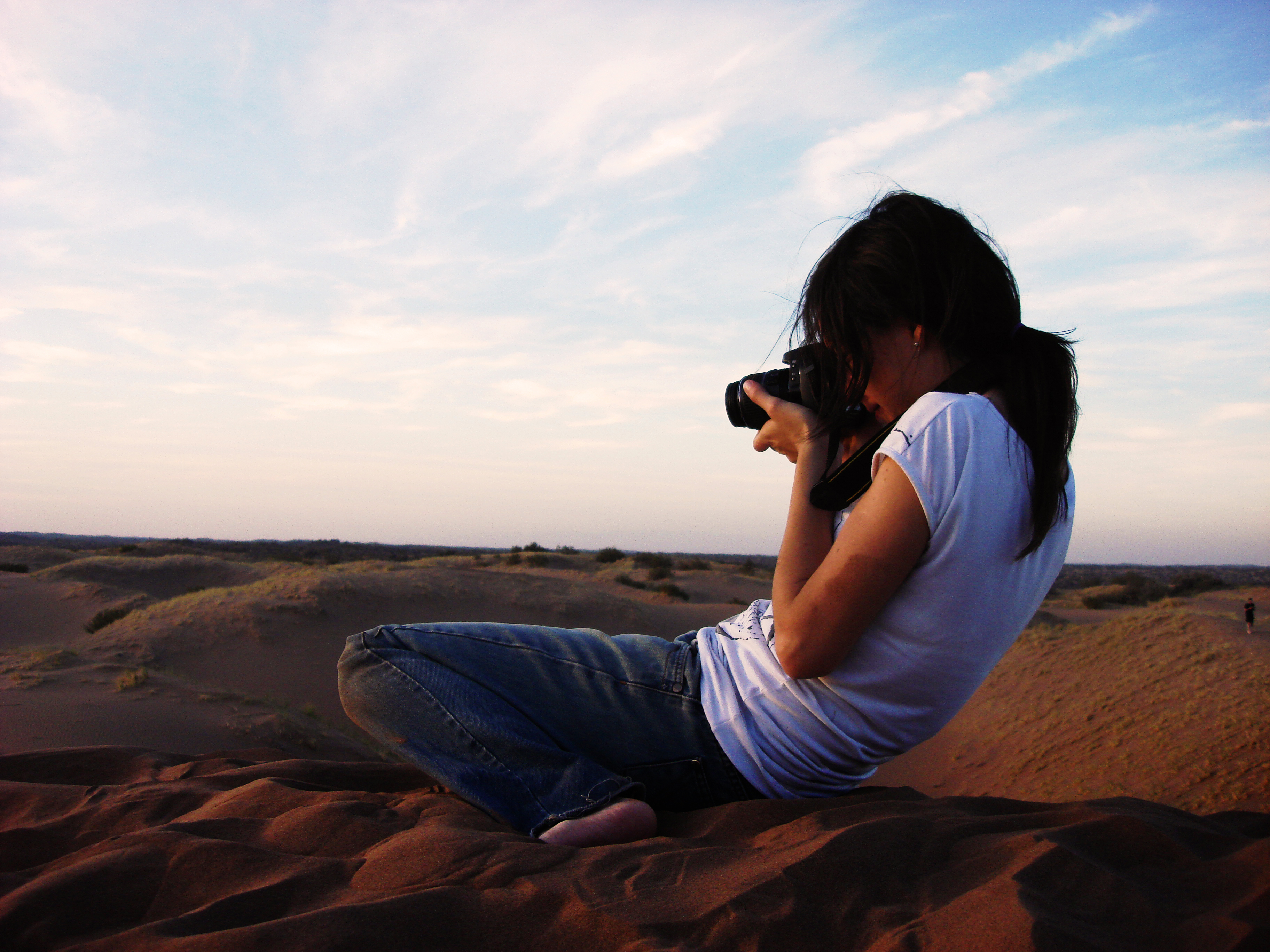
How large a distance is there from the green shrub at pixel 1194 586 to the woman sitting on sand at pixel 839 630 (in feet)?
67.7

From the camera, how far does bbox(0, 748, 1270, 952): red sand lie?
48.7 inches

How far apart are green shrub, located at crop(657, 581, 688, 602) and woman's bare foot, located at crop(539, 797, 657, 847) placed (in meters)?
12.6

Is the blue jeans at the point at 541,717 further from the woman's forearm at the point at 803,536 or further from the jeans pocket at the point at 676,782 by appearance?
the woman's forearm at the point at 803,536

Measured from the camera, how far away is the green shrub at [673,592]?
48.0 ft

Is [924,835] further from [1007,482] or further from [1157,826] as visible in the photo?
[1007,482]

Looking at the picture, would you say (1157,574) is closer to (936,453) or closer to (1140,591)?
(1140,591)

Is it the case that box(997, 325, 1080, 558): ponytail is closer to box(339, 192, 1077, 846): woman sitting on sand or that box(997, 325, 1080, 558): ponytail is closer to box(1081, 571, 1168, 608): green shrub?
box(339, 192, 1077, 846): woman sitting on sand

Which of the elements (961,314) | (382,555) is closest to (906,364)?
(961,314)

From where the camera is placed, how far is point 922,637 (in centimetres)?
165

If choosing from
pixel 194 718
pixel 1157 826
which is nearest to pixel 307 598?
pixel 194 718

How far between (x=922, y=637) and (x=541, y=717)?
0.96m

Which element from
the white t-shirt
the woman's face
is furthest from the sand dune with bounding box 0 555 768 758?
the woman's face

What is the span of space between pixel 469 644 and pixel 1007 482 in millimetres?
1355

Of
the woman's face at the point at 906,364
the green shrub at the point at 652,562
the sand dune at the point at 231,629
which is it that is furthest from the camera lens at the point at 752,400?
the green shrub at the point at 652,562
